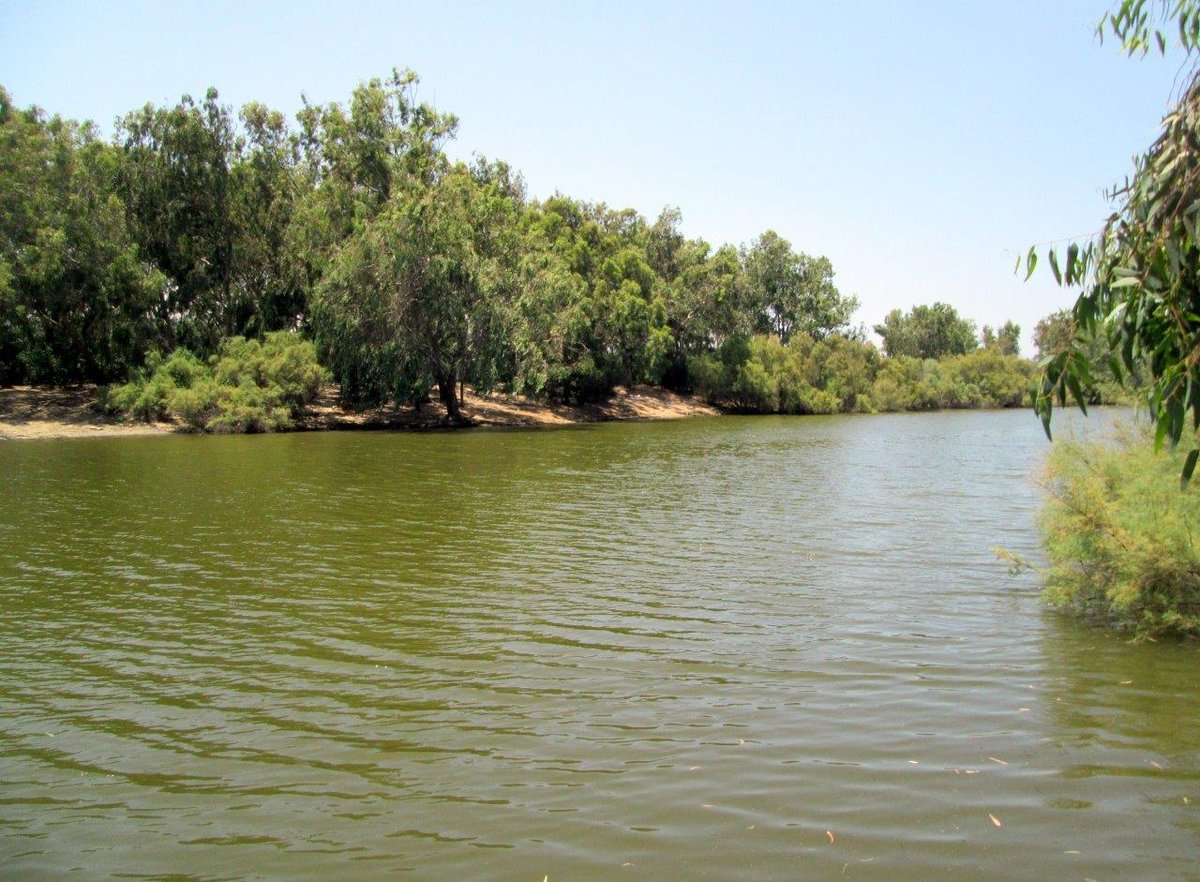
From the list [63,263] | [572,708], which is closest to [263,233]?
[63,263]

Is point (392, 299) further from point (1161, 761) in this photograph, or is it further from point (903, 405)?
point (903, 405)

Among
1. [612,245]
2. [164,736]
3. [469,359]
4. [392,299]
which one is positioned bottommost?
[164,736]

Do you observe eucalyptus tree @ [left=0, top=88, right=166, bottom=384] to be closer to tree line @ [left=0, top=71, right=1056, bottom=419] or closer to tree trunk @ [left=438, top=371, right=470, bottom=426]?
tree line @ [left=0, top=71, right=1056, bottom=419]

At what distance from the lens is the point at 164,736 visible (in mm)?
8344

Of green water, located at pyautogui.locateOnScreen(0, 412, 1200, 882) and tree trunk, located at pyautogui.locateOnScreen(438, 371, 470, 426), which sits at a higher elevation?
tree trunk, located at pyautogui.locateOnScreen(438, 371, 470, 426)

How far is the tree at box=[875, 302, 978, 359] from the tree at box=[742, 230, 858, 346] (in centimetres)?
3950

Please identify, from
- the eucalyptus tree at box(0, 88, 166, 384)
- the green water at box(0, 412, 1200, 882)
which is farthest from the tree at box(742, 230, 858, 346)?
the green water at box(0, 412, 1200, 882)

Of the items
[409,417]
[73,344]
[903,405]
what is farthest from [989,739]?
[903,405]

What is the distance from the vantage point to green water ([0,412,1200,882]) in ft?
20.6

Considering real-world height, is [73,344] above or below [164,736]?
above

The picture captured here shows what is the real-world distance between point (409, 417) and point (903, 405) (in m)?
53.1

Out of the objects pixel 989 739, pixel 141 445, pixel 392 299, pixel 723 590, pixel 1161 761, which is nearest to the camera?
pixel 1161 761

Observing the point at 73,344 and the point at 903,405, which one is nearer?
the point at 73,344

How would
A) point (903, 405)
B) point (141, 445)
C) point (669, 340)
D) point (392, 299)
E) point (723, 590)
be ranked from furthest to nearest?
1. point (903, 405)
2. point (669, 340)
3. point (392, 299)
4. point (141, 445)
5. point (723, 590)
